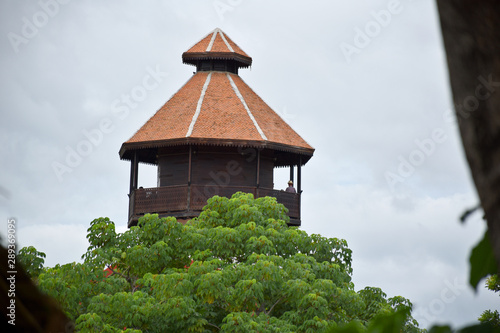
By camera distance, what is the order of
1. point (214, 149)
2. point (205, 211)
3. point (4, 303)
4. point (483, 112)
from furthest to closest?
point (214, 149)
point (205, 211)
point (4, 303)
point (483, 112)

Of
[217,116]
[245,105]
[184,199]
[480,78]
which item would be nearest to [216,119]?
[217,116]

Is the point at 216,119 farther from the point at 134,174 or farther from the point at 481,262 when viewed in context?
the point at 481,262

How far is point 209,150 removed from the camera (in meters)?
22.3

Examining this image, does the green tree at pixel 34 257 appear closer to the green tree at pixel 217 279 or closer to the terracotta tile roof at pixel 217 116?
the green tree at pixel 217 279

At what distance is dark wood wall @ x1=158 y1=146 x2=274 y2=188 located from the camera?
2219cm

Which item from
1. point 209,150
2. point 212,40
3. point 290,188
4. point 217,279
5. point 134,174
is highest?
point 212,40

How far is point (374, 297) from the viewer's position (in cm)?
1666

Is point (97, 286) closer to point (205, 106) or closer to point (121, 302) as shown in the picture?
point (121, 302)

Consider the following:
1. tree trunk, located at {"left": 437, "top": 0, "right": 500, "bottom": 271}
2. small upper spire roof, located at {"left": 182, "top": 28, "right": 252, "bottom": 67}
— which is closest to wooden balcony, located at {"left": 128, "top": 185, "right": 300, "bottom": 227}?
small upper spire roof, located at {"left": 182, "top": 28, "right": 252, "bottom": 67}

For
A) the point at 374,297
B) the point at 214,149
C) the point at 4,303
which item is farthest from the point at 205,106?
the point at 4,303

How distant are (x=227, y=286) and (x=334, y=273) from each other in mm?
2531

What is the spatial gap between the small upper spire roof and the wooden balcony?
4.88 meters

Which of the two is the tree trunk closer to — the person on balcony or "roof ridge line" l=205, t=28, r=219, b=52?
the person on balcony

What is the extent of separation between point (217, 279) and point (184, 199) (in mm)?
8776
